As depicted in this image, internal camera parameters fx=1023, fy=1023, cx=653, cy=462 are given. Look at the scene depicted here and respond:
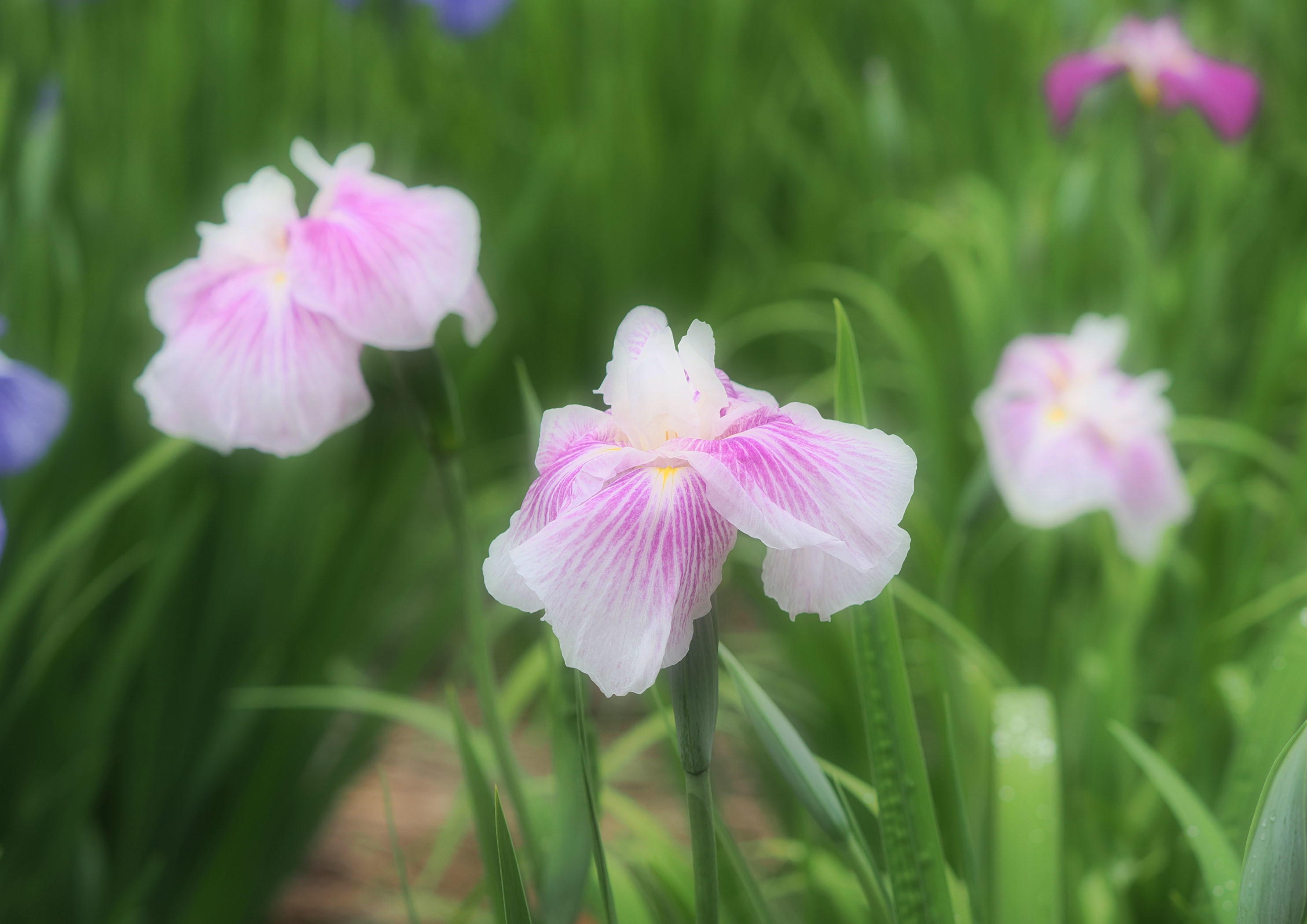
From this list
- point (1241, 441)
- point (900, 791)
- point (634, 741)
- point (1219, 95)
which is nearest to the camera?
point (900, 791)

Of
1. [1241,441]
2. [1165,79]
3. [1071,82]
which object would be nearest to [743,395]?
[1241,441]

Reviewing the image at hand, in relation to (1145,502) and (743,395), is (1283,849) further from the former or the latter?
(1145,502)

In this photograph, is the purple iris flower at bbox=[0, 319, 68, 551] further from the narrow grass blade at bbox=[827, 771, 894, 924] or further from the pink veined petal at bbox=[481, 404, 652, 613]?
the narrow grass blade at bbox=[827, 771, 894, 924]

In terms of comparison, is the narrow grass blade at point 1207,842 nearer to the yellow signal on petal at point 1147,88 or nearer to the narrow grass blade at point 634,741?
the narrow grass blade at point 634,741

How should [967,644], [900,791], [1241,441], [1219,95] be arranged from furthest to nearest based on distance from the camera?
[1219,95]
[1241,441]
[967,644]
[900,791]

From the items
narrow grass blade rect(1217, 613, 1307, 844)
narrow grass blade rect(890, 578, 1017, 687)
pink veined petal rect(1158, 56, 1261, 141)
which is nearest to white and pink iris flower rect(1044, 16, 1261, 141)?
pink veined petal rect(1158, 56, 1261, 141)

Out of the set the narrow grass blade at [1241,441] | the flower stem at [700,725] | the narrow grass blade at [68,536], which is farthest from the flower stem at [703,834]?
the narrow grass blade at [1241,441]

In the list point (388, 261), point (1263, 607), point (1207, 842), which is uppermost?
point (388, 261)
